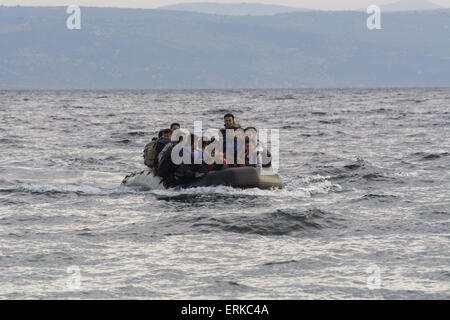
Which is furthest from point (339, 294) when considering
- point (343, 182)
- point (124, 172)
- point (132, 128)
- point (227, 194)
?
point (132, 128)

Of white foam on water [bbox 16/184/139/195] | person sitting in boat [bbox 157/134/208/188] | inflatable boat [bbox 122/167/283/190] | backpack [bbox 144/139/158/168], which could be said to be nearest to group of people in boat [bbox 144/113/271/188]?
person sitting in boat [bbox 157/134/208/188]

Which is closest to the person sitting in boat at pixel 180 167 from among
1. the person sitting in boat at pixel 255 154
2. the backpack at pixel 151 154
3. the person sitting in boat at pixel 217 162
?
the person sitting in boat at pixel 217 162

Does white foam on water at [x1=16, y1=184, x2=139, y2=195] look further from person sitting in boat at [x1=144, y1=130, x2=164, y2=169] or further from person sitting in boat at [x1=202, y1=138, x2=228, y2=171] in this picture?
person sitting in boat at [x1=202, y1=138, x2=228, y2=171]

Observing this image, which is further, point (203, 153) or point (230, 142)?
point (230, 142)

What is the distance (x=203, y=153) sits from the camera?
55.0 feet

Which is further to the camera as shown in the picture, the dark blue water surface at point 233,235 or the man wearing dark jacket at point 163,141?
the man wearing dark jacket at point 163,141

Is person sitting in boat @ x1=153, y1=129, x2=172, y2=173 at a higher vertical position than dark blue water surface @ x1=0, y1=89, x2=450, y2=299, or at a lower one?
higher

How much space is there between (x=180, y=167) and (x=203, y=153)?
0.65 meters

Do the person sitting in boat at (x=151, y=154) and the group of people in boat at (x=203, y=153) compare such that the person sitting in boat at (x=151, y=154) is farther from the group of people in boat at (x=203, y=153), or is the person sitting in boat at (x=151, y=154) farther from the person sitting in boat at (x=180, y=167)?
the person sitting in boat at (x=180, y=167)

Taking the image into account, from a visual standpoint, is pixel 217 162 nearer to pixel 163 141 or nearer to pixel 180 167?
pixel 180 167

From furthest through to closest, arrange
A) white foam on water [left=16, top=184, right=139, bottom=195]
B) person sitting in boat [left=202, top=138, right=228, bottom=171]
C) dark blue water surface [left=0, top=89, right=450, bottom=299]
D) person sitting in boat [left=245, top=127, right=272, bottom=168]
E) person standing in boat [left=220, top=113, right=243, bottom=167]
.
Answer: white foam on water [left=16, top=184, right=139, bottom=195]
person standing in boat [left=220, top=113, right=243, bottom=167]
person sitting in boat [left=245, top=127, right=272, bottom=168]
person sitting in boat [left=202, top=138, right=228, bottom=171]
dark blue water surface [left=0, top=89, right=450, bottom=299]

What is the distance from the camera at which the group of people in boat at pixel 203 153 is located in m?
16.8

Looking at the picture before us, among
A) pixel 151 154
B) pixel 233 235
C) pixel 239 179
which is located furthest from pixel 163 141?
pixel 233 235

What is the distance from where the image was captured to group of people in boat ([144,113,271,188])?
16797 mm
